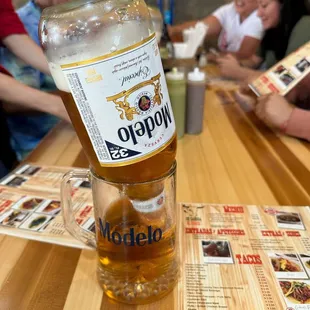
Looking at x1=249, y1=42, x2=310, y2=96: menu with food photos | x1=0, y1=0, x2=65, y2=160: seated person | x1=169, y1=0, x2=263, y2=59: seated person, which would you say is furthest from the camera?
x1=169, y1=0, x2=263, y2=59: seated person

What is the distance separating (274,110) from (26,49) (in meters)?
0.94

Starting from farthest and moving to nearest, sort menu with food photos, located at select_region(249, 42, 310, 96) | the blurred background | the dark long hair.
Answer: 1. the blurred background
2. the dark long hair
3. menu with food photos, located at select_region(249, 42, 310, 96)

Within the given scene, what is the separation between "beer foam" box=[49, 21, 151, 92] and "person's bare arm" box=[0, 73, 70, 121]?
1.91 ft

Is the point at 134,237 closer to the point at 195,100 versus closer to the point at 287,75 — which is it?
the point at 195,100

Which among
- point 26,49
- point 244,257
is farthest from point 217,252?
point 26,49

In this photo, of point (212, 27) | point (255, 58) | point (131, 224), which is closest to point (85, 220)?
point (131, 224)

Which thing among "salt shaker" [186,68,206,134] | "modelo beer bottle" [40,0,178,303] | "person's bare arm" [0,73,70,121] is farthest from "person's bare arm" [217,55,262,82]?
"modelo beer bottle" [40,0,178,303]

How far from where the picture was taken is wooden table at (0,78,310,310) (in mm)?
517

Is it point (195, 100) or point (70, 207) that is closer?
point (70, 207)

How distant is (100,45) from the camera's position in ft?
1.34

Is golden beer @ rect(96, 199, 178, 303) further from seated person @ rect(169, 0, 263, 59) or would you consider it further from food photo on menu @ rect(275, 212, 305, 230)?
seated person @ rect(169, 0, 263, 59)

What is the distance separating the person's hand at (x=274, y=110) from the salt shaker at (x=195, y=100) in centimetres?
20

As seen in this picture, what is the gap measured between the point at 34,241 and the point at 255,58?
6.16 ft

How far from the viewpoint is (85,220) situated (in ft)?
2.22
